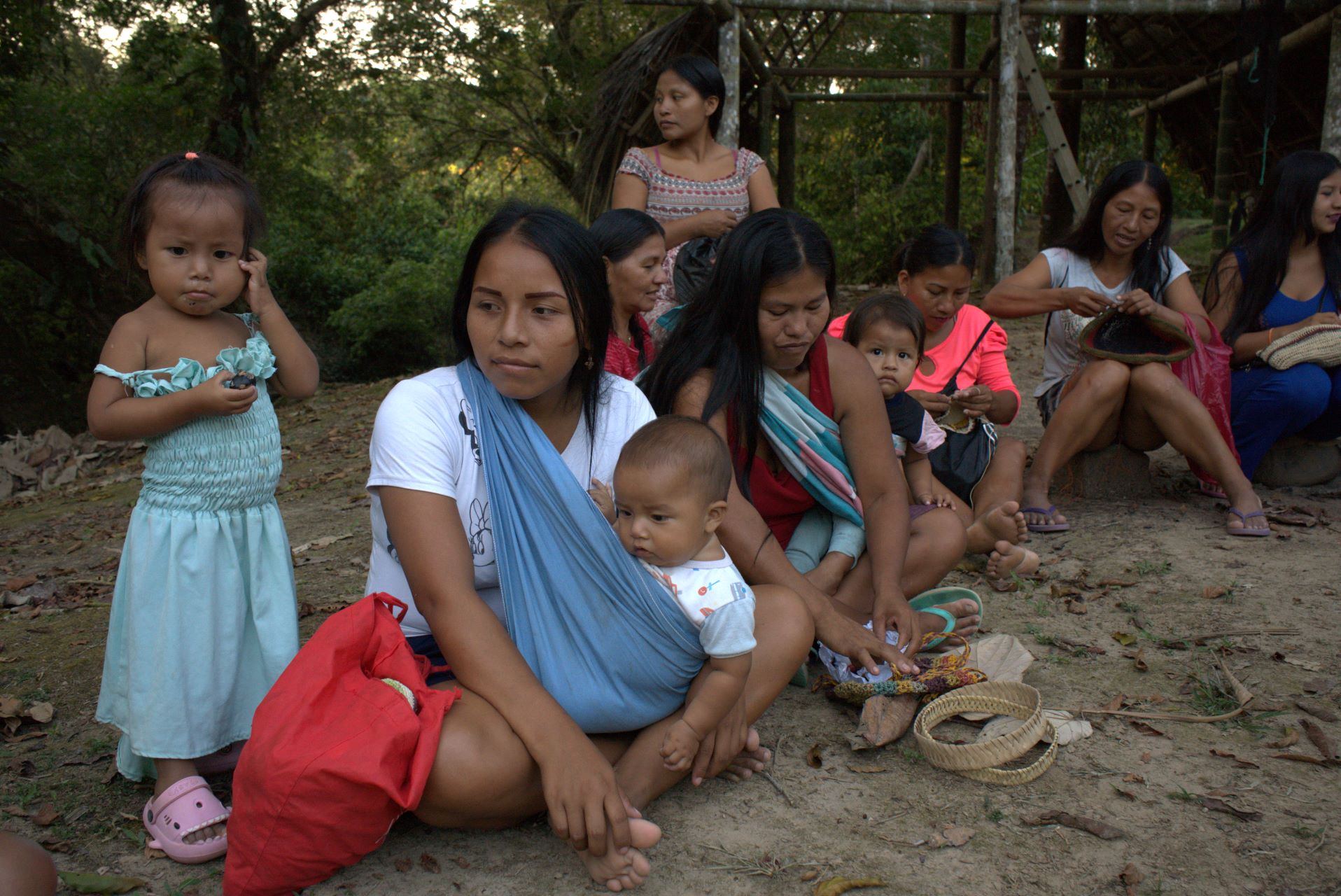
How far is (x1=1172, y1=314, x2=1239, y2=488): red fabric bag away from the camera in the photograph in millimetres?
4309

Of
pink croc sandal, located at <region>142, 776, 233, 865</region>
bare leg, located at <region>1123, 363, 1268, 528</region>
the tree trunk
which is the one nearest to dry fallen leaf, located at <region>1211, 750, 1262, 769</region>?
bare leg, located at <region>1123, 363, 1268, 528</region>

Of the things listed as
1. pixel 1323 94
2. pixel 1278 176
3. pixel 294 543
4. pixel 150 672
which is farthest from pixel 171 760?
pixel 1323 94

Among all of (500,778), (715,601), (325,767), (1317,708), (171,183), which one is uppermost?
(171,183)

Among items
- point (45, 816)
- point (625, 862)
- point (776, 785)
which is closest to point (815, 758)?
point (776, 785)

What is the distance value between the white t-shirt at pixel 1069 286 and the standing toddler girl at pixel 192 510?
3525 millimetres

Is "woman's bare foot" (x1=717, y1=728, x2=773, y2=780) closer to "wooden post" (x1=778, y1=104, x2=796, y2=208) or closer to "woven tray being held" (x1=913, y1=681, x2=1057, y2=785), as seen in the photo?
"woven tray being held" (x1=913, y1=681, x2=1057, y2=785)

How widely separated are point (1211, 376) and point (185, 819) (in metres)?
4.25

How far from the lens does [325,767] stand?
1.70 m

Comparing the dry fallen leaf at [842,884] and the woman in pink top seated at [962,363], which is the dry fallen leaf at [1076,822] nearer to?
the dry fallen leaf at [842,884]

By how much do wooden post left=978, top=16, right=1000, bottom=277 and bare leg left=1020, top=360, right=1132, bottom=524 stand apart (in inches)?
179

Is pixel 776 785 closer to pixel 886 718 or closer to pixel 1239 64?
pixel 886 718

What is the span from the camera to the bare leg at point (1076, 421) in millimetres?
4230

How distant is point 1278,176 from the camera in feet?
14.8

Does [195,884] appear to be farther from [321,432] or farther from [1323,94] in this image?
[1323,94]
